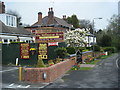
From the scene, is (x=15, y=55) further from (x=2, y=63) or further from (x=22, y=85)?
(x=22, y=85)

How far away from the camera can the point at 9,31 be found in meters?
30.1

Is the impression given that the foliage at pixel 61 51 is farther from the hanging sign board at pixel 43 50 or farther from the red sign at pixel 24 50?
the red sign at pixel 24 50

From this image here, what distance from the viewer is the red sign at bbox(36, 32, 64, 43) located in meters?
21.4

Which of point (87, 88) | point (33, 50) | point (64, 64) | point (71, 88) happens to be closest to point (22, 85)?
point (71, 88)

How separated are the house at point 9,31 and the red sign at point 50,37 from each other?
8054 millimetres

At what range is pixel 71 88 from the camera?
12.5 meters

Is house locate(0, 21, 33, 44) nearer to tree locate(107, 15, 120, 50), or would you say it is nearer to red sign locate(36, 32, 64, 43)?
red sign locate(36, 32, 64, 43)

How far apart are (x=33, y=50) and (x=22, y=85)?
9008 mm

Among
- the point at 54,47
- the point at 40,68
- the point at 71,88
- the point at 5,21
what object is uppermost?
the point at 5,21

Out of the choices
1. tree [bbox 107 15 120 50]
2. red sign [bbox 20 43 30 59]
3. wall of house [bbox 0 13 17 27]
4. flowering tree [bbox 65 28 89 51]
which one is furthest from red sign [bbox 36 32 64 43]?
tree [bbox 107 15 120 50]

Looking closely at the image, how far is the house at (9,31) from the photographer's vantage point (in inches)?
1130

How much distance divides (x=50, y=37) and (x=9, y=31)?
10.8m

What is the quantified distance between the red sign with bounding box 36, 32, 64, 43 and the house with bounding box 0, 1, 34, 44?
8054 mm

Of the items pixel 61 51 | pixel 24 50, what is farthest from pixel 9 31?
pixel 61 51
